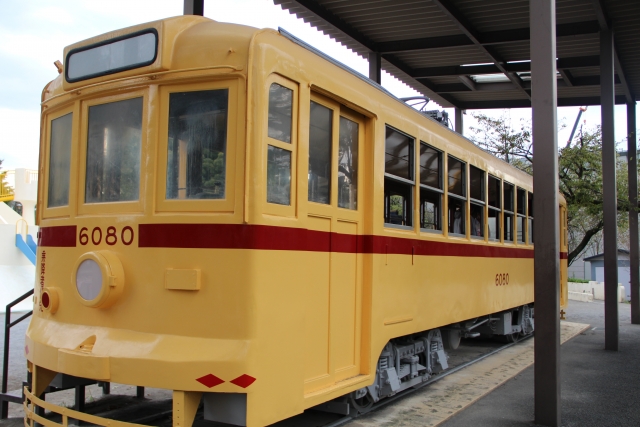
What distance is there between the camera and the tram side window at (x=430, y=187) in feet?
21.7

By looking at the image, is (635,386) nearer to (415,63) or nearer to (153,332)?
(153,332)

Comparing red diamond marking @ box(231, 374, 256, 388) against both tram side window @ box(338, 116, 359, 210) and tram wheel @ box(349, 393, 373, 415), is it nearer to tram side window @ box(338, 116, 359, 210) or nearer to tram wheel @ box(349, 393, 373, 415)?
tram side window @ box(338, 116, 359, 210)

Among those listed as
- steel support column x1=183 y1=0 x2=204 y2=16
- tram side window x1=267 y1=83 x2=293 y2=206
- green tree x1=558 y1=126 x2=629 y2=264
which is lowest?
tram side window x1=267 y1=83 x2=293 y2=206

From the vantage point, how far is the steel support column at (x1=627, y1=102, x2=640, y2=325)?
47.4ft

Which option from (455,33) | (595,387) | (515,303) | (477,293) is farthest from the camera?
(455,33)

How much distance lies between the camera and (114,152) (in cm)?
453

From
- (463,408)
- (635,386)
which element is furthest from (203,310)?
(635,386)

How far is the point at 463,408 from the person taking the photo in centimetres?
631

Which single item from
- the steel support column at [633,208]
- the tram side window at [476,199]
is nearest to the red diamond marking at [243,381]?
the tram side window at [476,199]

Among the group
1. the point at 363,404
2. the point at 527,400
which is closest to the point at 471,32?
the point at 527,400

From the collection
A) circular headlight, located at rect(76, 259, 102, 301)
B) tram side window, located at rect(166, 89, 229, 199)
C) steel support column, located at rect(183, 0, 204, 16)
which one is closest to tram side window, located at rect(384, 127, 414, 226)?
tram side window, located at rect(166, 89, 229, 199)

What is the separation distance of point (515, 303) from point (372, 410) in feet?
16.1

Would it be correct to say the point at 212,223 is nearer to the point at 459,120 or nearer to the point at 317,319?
the point at 317,319

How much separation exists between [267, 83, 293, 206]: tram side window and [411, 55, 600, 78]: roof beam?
9.83 meters
